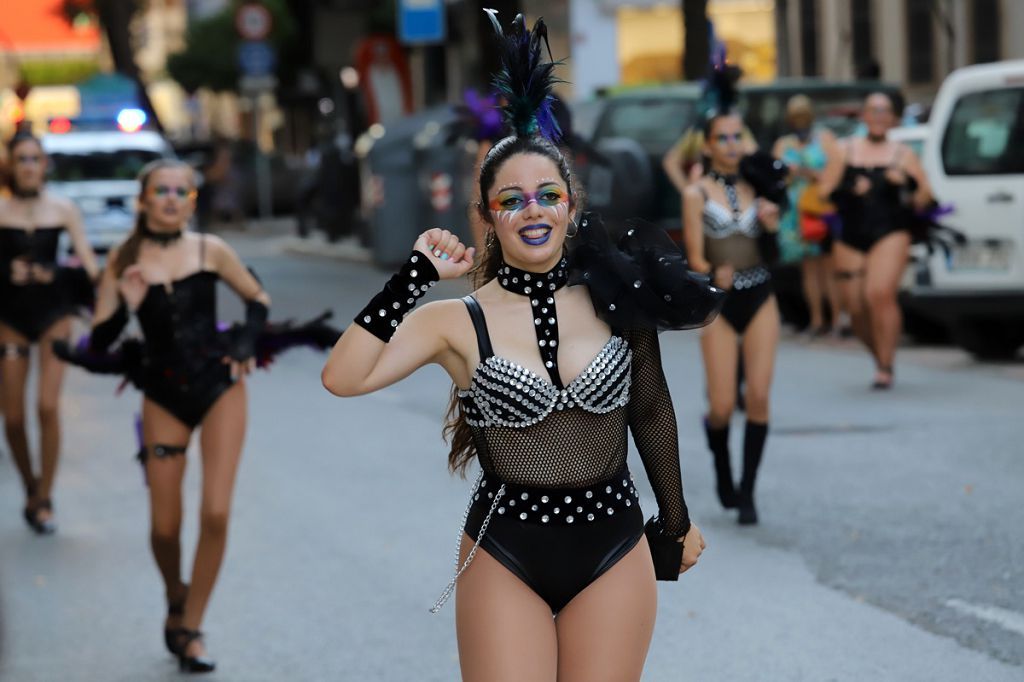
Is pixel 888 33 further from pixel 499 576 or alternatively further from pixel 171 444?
pixel 499 576

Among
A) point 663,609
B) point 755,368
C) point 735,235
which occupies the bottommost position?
point 663,609

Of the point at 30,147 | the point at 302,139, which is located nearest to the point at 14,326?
the point at 30,147

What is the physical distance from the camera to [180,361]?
23.6 ft

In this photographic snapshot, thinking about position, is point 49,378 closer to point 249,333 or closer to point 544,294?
point 249,333

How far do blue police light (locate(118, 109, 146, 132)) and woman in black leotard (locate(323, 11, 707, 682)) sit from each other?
2085 cm

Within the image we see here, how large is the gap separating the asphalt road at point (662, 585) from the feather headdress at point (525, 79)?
266 cm

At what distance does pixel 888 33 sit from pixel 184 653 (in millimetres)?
28009

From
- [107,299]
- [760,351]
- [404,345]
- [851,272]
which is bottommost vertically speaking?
[851,272]

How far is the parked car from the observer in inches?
969

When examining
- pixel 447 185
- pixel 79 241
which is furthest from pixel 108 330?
pixel 447 185

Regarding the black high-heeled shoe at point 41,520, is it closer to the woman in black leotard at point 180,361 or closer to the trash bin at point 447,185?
the woman in black leotard at point 180,361

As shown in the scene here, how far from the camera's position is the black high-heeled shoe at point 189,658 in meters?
6.95

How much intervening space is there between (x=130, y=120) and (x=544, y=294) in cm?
2168

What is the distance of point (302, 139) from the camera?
252 ft
